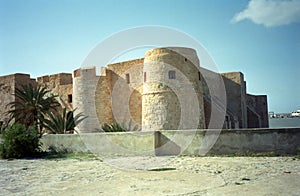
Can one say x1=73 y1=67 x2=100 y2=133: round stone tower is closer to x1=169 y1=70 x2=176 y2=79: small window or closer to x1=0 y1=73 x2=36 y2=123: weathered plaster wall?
x1=169 y1=70 x2=176 y2=79: small window

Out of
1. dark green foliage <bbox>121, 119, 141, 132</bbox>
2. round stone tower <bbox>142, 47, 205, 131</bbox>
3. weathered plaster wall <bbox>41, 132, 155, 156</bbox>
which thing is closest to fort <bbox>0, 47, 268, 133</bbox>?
round stone tower <bbox>142, 47, 205, 131</bbox>

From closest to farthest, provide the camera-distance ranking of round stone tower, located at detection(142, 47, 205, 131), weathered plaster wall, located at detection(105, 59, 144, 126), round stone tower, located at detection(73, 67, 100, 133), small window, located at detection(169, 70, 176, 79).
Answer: round stone tower, located at detection(142, 47, 205, 131) → small window, located at detection(169, 70, 176, 79) → weathered plaster wall, located at detection(105, 59, 144, 126) → round stone tower, located at detection(73, 67, 100, 133)

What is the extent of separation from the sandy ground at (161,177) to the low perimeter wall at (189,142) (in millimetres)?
583

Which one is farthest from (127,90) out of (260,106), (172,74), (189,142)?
(260,106)

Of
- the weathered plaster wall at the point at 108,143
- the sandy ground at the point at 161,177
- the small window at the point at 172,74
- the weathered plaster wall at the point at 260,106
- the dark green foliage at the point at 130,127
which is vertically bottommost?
the sandy ground at the point at 161,177

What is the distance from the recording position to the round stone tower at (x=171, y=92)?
663 inches

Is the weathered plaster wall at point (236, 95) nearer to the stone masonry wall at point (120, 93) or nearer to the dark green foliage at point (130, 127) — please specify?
the stone masonry wall at point (120, 93)

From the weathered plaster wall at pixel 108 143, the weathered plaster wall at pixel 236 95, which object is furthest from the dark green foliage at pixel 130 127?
the weathered plaster wall at pixel 108 143

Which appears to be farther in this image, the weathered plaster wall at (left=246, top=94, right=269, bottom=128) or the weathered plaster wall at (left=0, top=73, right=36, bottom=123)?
the weathered plaster wall at (left=246, top=94, right=269, bottom=128)

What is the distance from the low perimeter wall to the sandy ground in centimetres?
58

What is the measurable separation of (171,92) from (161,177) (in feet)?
33.8

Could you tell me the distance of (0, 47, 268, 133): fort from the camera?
17.0m

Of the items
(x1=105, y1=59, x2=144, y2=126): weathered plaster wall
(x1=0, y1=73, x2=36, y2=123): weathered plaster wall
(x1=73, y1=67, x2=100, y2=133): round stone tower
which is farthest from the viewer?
(x1=0, y1=73, x2=36, y2=123): weathered plaster wall

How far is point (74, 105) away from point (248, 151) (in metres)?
14.4
